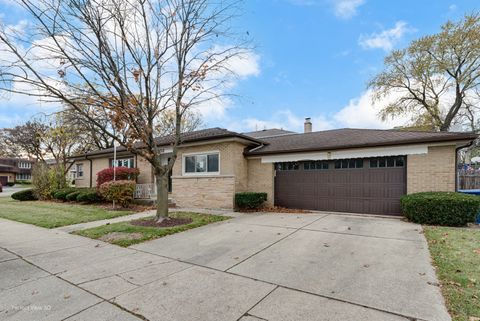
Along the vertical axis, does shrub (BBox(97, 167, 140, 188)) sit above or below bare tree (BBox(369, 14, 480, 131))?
below

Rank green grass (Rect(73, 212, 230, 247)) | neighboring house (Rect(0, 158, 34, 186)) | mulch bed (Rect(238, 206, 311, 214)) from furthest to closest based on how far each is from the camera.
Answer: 1. neighboring house (Rect(0, 158, 34, 186))
2. mulch bed (Rect(238, 206, 311, 214))
3. green grass (Rect(73, 212, 230, 247))

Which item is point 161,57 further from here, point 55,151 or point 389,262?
point 55,151

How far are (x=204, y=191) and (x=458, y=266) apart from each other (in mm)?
9606

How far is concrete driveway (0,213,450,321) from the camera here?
9.77ft

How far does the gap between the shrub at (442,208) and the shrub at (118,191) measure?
1184 cm

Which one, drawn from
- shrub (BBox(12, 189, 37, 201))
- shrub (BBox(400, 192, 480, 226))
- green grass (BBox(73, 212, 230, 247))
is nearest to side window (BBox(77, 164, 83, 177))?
shrub (BBox(12, 189, 37, 201))

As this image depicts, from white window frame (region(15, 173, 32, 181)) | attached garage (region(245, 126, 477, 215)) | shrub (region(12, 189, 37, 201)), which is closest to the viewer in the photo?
attached garage (region(245, 126, 477, 215))

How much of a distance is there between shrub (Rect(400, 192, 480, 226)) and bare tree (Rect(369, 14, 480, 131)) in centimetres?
1676

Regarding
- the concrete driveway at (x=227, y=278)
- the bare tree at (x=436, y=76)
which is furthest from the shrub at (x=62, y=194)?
the bare tree at (x=436, y=76)

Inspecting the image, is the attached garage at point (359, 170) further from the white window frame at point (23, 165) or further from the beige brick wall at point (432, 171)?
the white window frame at point (23, 165)

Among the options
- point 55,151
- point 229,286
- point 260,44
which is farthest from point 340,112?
point 55,151

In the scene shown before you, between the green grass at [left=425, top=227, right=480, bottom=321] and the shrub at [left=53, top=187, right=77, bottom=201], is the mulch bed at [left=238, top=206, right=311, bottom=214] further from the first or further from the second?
the shrub at [left=53, top=187, right=77, bottom=201]

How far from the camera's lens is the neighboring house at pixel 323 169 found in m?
8.55

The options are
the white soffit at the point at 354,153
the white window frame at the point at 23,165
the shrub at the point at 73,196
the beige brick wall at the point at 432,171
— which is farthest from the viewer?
the white window frame at the point at 23,165
